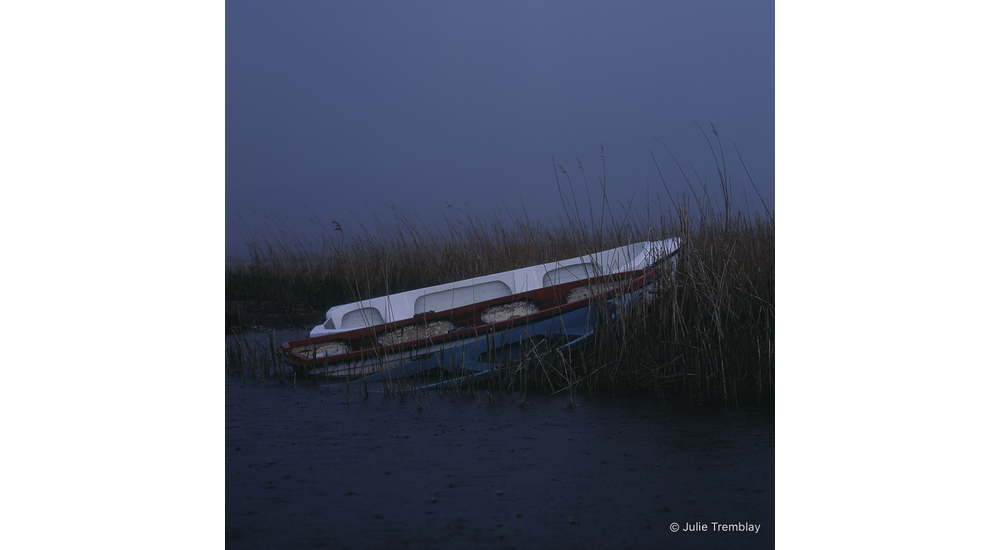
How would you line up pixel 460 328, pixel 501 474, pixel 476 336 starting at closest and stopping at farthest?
pixel 501 474
pixel 476 336
pixel 460 328

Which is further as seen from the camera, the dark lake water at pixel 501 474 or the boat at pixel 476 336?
the boat at pixel 476 336

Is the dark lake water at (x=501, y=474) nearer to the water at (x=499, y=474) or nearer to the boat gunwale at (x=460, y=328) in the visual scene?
the water at (x=499, y=474)

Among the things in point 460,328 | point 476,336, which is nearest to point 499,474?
point 476,336

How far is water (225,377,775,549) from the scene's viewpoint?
1989 millimetres

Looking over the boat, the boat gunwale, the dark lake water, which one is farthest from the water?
the boat gunwale

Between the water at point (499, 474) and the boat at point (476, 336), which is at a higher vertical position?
the boat at point (476, 336)

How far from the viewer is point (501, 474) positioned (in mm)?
2441

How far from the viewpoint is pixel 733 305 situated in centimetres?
388

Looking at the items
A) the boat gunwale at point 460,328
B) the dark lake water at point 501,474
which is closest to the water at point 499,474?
the dark lake water at point 501,474

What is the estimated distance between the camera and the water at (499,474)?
6.53 ft

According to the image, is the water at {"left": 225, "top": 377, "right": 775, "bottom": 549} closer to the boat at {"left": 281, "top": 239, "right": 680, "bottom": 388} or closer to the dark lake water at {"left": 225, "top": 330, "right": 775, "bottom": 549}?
the dark lake water at {"left": 225, "top": 330, "right": 775, "bottom": 549}

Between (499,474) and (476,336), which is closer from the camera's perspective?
(499,474)

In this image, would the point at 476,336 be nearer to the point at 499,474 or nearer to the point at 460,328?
the point at 460,328

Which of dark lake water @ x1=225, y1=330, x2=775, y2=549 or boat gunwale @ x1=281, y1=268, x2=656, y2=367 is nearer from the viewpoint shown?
dark lake water @ x1=225, y1=330, x2=775, y2=549
